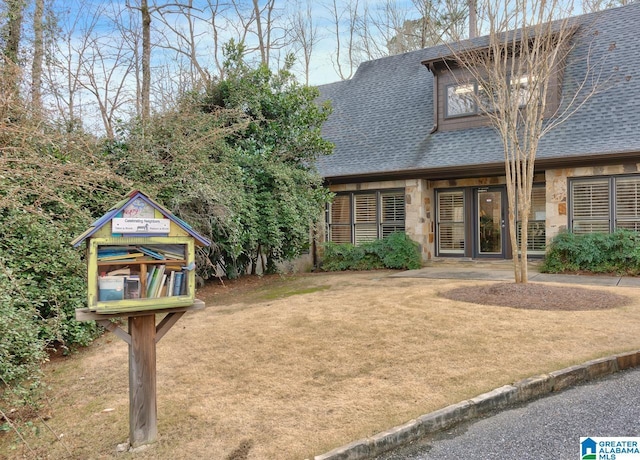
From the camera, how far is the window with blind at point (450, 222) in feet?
37.1

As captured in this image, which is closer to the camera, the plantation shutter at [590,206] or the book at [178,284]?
the book at [178,284]

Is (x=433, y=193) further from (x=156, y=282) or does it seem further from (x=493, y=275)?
(x=156, y=282)

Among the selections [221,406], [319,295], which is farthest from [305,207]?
→ [221,406]

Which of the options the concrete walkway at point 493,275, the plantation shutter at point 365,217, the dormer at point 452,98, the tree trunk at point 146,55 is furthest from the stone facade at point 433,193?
the tree trunk at point 146,55

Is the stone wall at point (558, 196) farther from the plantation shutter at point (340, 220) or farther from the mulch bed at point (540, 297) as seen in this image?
the plantation shutter at point (340, 220)

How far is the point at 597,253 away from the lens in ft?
28.4

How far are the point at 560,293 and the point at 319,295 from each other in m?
3.56

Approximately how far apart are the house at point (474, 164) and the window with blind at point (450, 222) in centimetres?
3

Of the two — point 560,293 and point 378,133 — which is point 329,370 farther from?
point 378,133

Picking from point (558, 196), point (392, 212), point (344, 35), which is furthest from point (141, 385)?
point (344, 35)

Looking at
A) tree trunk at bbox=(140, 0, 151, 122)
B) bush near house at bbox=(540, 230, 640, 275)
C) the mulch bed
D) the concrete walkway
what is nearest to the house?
bush near house at bbox=(540, 230, 640, 275)

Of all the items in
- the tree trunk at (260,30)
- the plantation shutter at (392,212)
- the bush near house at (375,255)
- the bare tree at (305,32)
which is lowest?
the bush near house at (375,255)

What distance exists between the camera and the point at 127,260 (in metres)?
2.63

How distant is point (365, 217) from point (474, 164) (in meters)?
3.17
